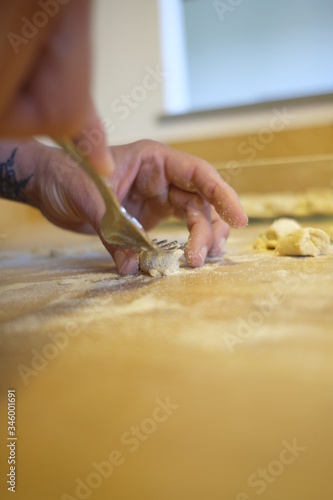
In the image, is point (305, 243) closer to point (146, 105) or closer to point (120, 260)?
point (120, 260)

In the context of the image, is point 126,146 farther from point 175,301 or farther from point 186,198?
point 175,301

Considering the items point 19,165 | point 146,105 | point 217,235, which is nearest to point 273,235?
point 217,235

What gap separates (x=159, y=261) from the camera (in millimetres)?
725

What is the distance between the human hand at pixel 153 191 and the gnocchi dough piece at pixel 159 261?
46mm

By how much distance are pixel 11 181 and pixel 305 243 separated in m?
0.63

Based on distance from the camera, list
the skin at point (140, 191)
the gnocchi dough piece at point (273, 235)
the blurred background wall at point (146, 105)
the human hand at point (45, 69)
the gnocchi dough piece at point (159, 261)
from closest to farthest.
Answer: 1. the human hand at point (45, 69)
2. the gnocchi dough piece at point (159, 261)
3. the skin at point (140, 191)
4. the gnocchi dough piece at point (273, 235)
5. the blurred background wall at point (146, 105)

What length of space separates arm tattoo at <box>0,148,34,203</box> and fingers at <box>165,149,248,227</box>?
0.31 m

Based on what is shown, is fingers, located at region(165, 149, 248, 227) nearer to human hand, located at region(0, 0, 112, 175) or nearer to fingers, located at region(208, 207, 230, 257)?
fingers, located at region(208, 207, 230, 257)

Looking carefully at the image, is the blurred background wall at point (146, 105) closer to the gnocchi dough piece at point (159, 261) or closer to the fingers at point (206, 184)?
the fingers at point (206, 184)

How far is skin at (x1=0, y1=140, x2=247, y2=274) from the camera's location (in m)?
0.83

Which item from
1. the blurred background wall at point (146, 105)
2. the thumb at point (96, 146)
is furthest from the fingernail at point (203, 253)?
the blurred background wall at point (146, 105)

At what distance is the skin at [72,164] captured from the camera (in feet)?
1.17

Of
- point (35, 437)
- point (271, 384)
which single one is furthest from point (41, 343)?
point (271, 384)

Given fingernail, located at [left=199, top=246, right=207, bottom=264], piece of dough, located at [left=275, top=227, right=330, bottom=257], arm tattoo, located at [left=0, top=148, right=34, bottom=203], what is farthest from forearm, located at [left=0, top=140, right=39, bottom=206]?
piece of dough, located at [left=275, top=227, right=330, bottom=257]
